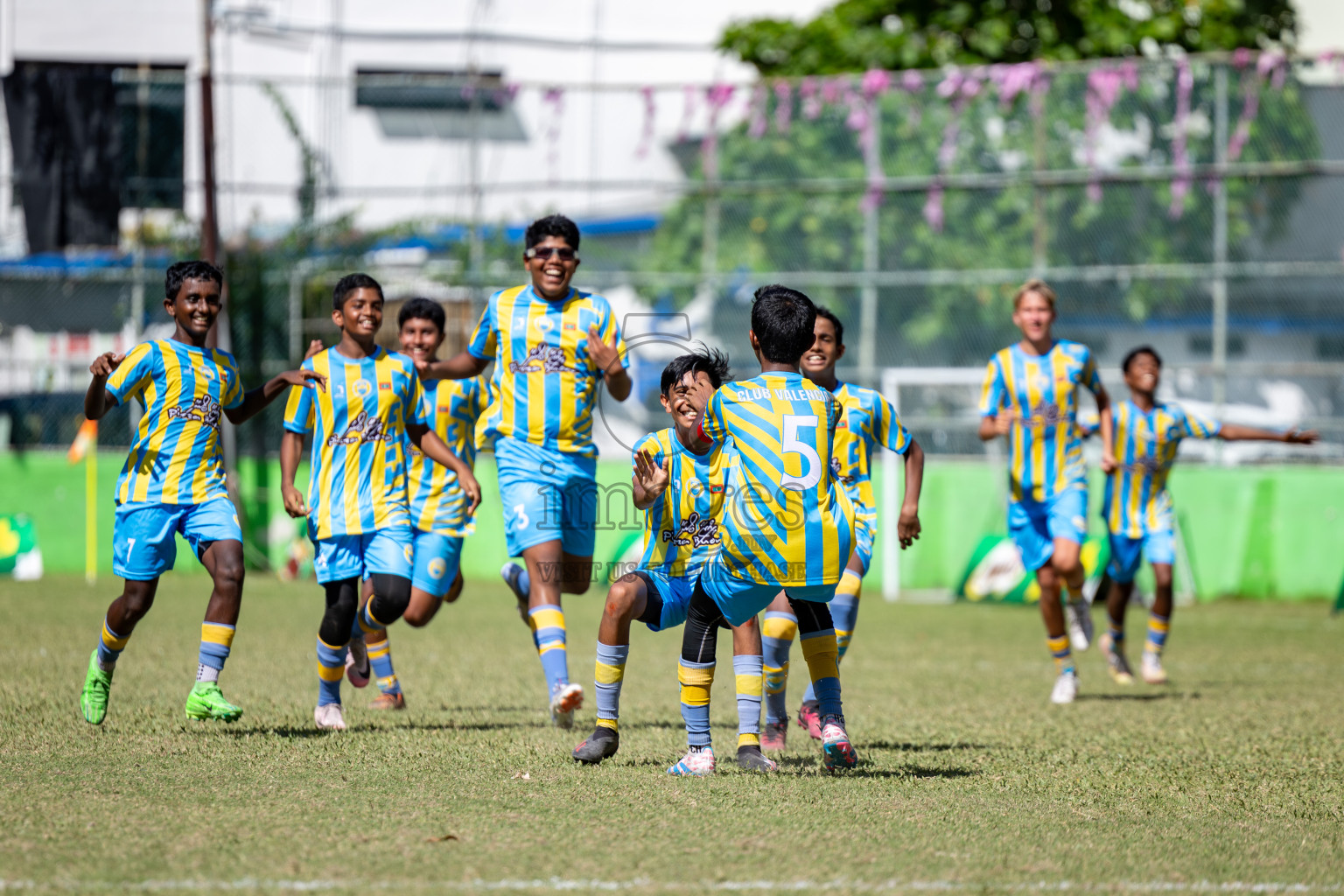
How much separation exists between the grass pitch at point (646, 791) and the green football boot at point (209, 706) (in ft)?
0.32

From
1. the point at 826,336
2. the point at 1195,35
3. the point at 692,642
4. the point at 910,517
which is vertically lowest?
the point at 692,642

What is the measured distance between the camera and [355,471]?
676 cm

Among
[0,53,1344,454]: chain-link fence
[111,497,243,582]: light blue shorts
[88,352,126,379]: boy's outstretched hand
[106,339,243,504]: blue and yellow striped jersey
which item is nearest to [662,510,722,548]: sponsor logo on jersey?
[111,497,243,582]: light blue shorts

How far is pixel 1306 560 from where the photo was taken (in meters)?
16.0

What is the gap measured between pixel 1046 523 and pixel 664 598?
13.4 feet

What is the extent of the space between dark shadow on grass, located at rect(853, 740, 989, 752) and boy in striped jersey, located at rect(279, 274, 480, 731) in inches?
80.5

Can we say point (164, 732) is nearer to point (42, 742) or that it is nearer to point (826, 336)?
point (42, 742)

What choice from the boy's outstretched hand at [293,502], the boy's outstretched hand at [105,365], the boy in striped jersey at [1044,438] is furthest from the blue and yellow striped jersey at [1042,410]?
the boy's outstretched hand at [105,365]

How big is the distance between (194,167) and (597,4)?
9.83 m

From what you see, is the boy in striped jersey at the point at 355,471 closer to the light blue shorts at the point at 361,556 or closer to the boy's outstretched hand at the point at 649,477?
the light blue shorts at the point at 361,556

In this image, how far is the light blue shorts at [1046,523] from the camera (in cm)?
905

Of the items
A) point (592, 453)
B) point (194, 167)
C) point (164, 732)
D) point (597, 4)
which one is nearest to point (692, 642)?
point (592, 453)

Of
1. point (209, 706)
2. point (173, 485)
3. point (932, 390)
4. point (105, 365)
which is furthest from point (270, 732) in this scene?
point (932, 390)

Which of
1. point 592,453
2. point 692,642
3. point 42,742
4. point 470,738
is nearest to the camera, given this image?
point 692,642
